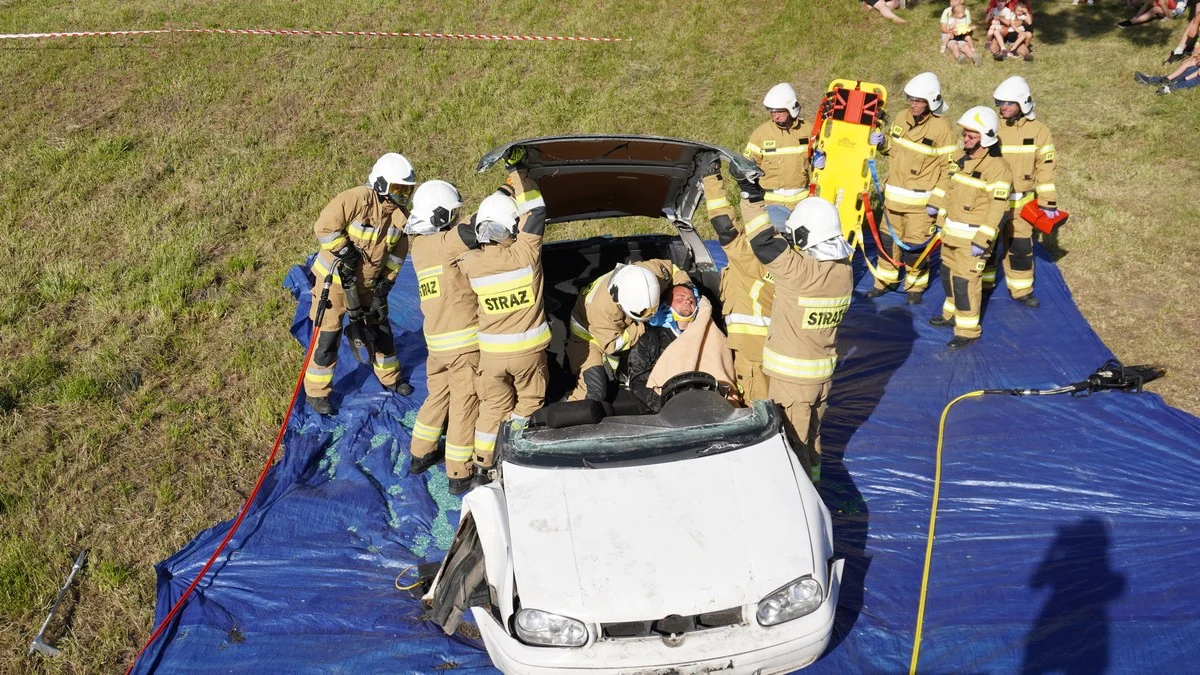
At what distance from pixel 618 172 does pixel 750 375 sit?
1668mm

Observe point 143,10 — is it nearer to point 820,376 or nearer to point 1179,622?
point 820,376

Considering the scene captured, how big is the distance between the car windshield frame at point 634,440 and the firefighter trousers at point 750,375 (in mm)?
1370

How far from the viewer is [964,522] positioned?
17.6 feet

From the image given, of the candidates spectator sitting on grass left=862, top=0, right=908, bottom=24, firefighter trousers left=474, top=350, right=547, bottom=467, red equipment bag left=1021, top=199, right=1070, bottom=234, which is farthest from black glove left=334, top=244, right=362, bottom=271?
spectator sitting on grass left=862, top=0, right=908, bottom=24

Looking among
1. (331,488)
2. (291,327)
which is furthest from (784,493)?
(291,327)

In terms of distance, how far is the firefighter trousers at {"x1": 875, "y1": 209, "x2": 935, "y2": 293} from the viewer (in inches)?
319

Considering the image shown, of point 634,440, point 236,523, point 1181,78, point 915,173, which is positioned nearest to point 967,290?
point 915,173

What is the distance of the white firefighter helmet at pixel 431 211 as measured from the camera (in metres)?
5.74

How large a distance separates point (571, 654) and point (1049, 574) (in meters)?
2.99

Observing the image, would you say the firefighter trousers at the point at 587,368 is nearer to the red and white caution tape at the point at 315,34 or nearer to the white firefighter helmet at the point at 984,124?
the white firefighter helmet at the point at 984,124

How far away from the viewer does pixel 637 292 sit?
5281 millimetres

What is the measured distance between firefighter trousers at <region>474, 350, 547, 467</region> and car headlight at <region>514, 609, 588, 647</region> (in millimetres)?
2017

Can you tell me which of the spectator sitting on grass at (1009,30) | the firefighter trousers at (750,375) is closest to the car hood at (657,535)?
the firefighter trousers at (750,375)

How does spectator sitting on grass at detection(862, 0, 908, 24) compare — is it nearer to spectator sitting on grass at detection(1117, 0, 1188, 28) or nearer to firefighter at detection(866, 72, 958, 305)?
spectator sitting on grass at detection(1117, 0, 1188, 28)
